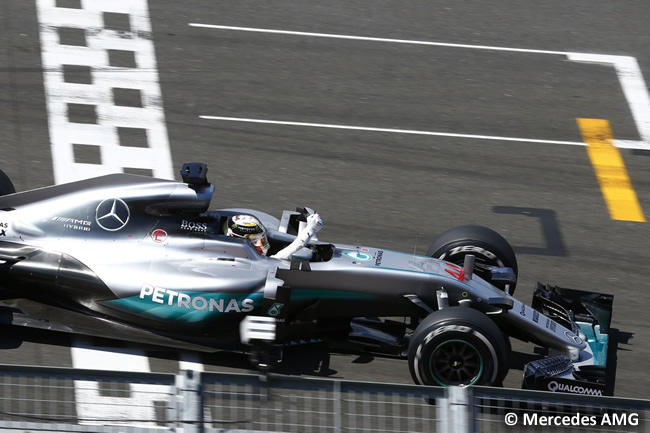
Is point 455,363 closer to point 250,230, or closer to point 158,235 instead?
point 250,230

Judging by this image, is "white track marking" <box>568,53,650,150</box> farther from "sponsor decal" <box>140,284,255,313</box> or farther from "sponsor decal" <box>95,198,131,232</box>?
"sponsor decal" <box>95,198,131,232</box>

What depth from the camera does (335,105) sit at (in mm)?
14312

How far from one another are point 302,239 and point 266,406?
10.1 ft

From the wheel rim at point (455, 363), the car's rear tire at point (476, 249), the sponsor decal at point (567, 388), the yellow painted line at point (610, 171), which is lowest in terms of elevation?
the sponsor decal at point (567, 388)

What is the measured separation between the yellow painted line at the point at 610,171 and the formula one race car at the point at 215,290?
370 centimetres

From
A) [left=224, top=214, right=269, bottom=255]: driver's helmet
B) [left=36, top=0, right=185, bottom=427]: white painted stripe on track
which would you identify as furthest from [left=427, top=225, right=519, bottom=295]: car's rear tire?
[left=36, top=0, right=185, bottom=427]: white painted stripe on track

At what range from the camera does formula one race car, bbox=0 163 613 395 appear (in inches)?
331

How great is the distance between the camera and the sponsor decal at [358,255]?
9016mm

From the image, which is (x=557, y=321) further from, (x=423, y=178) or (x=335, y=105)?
(x=335, y=105)

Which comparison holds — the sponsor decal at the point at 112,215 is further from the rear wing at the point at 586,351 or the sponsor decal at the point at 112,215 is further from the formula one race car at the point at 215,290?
the rear wing at the point at 586,351

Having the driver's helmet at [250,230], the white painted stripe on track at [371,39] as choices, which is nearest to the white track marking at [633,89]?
the white painted stripe on track at [371,39]

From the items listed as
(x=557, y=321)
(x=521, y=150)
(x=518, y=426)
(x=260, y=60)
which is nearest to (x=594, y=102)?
(x=521, y=150)

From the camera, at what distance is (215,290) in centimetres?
856

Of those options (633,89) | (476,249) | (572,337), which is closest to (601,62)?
(633,89)
